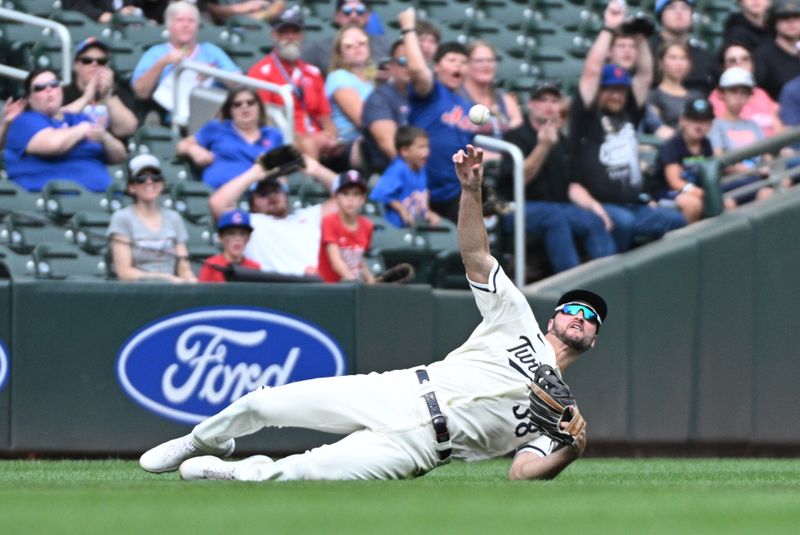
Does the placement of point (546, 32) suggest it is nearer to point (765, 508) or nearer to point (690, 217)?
point (690, 217)

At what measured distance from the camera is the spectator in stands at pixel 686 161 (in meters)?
12.2

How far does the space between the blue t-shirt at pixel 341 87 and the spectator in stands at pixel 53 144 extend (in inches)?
71.3

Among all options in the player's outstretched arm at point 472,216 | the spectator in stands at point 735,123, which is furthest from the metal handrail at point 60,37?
the player's outstretched arm at point 472,216

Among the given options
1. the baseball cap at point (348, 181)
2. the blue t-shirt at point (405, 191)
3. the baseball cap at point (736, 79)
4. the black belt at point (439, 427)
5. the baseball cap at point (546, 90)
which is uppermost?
the baseball cap at point (546, 90)

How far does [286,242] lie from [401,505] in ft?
15.8

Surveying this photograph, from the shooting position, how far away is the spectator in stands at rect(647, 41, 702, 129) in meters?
13.7

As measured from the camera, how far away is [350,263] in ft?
36.1

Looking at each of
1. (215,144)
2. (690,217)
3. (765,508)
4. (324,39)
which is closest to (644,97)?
(690,217)

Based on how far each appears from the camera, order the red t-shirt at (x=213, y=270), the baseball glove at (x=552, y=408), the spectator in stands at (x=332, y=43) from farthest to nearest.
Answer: the spectator in stands at (x=332, y=43), the red t-shirt at (x=213, y=270), the baseball glove at (x=552, y=408)

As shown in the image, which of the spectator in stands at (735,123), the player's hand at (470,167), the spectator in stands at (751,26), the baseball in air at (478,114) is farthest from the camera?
the spectator in stands at (751,26)

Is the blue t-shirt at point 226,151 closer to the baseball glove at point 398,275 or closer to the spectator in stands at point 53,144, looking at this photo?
the spectator in stands at point 53,144

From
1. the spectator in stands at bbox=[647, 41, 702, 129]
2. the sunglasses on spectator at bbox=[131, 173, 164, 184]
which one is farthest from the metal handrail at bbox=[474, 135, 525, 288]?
the spectator in stands at bbox=[647, 41, 702, 129]

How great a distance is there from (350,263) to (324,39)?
2.90 meters

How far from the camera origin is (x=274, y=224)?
35.4 ft
